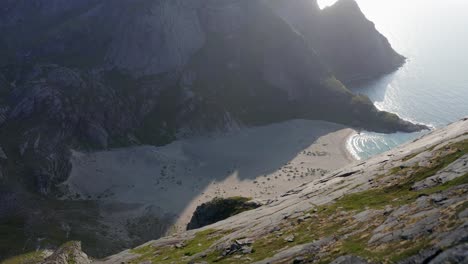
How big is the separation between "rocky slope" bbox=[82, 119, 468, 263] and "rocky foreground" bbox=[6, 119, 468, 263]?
3.3 inches

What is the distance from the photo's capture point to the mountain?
123438 millimetres

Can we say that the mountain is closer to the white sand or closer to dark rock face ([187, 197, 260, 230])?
the white sand

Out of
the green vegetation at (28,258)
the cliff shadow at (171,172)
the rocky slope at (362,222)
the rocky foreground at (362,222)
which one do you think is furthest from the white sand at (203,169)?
the rocky slope at (362,222)

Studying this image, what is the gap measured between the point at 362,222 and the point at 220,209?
39.7 metres

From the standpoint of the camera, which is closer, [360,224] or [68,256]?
[360,224]

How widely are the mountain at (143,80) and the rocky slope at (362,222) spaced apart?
5955cm

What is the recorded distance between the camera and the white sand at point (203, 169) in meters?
106

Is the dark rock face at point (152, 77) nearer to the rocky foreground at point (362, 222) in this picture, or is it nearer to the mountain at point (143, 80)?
the mountain at point (143, 80)

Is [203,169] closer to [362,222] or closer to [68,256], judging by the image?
[68,256]

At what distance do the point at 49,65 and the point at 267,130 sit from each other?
279ft

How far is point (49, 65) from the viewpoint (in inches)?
5773

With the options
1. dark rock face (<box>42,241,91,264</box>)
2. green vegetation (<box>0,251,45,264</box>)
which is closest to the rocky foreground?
dark rock face (<box>42,241,91,264</box>)

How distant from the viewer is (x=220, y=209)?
2876 inches

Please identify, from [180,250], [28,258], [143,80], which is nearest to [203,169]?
[143,80]
